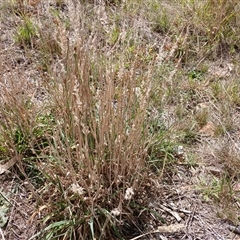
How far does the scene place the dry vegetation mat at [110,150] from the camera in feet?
4.91

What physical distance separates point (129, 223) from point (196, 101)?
1.08m

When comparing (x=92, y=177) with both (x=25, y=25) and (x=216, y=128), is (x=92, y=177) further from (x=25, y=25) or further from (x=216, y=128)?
(x=25, y=25)

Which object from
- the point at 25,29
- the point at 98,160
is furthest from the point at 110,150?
the point at 25,29

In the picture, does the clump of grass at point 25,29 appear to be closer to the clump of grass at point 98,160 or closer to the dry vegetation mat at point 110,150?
the dry vegetation mat at point 110,150

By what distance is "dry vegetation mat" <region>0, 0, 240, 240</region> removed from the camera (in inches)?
58.9

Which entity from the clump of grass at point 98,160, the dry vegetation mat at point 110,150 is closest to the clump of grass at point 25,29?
the dry vegetation mat at point 110,150

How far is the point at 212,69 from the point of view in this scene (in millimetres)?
2701

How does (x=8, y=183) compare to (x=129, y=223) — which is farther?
(x=8, y=183)

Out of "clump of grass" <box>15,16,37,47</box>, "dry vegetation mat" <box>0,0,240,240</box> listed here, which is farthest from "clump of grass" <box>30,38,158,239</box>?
"clump of grass" <box>15,16,37,47</box>

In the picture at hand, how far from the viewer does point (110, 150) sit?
1.47m

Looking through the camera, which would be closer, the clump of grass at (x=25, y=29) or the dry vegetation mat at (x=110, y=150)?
the dry vegetation mat at (x=110, y=150)

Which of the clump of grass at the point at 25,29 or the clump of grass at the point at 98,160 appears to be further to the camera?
the clump of grass at the point at 25,29

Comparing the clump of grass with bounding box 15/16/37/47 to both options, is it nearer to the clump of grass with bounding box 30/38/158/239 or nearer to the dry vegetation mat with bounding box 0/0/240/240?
the dry vegetation mat with bounding box 0/0/240/240

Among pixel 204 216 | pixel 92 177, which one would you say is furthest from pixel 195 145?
pixel 92 177
